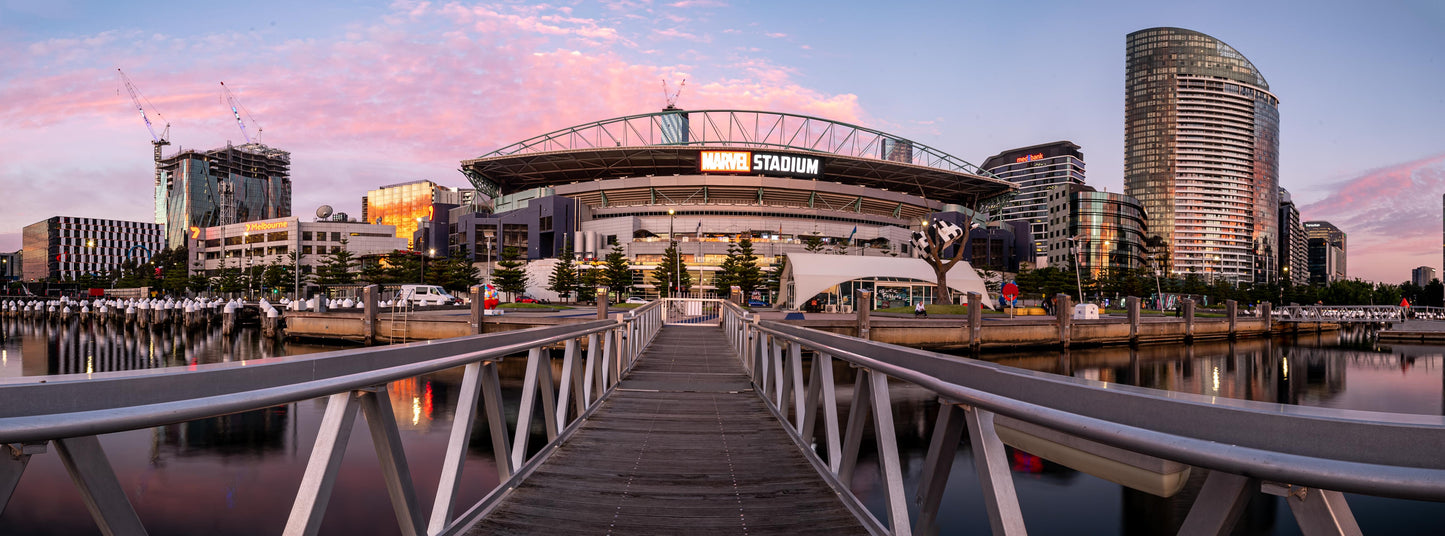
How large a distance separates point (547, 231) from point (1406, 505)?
78.3m

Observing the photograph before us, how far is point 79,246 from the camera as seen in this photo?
157 metres

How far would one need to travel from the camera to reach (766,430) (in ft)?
22.1

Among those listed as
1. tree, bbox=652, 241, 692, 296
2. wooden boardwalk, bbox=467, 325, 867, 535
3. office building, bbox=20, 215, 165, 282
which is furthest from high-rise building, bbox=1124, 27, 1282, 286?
office building, bbox=20, 215, 165, 282

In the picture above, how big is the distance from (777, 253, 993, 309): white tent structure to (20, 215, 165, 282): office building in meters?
178

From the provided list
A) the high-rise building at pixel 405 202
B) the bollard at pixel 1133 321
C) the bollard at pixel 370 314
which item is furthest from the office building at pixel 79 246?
the bollard at pixel 1133 321

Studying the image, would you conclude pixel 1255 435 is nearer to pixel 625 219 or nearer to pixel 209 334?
pixel 209 334

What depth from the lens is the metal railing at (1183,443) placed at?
4.14ft

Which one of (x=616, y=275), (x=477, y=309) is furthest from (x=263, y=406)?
(x=616, y=275)

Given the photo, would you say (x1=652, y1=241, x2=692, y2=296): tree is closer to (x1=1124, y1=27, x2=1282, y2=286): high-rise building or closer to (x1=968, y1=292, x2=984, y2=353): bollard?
(x1=968, y1=292, x2=984, y2=353): bollard

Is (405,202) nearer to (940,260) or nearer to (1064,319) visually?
(940,260)

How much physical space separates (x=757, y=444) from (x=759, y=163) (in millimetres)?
76143

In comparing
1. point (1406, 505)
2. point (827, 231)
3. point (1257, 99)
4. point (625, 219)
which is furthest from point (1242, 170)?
point (1406, 505)

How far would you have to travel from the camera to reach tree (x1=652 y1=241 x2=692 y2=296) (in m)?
64.3

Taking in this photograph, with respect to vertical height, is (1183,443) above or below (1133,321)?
above
